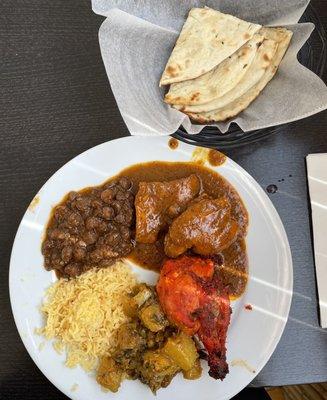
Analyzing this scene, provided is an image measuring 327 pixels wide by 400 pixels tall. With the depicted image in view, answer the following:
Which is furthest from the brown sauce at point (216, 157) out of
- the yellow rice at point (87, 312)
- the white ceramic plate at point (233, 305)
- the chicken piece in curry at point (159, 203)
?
the yellow rice at point (87, 312)

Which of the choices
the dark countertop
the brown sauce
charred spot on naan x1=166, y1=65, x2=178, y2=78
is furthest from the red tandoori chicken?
charred spot on naan x1=166, y1=65, x2=178, y2=78

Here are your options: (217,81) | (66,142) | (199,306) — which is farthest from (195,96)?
(199,306)

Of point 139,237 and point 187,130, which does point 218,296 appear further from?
point 187,130

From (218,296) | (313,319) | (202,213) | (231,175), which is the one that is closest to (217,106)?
(231,175)

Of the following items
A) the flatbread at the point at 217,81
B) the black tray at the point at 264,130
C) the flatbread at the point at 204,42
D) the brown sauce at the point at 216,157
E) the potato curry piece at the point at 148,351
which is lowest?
the potato curry piece at the point at 148,351

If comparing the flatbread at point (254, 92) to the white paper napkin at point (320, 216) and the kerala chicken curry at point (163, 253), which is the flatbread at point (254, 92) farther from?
the white paper napkin at point (320, 216)

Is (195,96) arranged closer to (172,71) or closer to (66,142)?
(172,71)

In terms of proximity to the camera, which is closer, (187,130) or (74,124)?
(187,130)

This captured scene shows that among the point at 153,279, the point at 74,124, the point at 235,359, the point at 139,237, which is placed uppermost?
the point at 74,124
